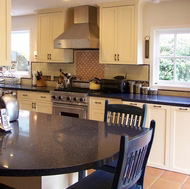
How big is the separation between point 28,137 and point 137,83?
3052mm

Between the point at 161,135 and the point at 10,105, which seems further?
the point at 161,135

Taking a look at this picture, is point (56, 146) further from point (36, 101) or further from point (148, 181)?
point (36, 101)

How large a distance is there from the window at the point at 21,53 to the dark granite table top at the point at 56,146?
3.92 meters

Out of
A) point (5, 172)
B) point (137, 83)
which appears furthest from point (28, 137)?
point (137, 83)

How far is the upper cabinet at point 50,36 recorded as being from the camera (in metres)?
5.02

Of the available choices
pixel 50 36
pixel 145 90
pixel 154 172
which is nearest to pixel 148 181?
pixel 154 172

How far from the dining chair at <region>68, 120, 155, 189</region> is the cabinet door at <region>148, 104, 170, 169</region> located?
1.95 meters

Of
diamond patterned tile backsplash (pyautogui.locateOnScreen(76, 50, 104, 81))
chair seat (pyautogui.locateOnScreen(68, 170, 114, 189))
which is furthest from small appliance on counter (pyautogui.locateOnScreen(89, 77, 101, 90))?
chair seat (pyautogui.locateOnScreen(68, 170, 114, 189))

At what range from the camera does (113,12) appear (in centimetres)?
441

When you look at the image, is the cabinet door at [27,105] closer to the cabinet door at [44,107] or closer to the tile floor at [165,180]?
the cabinet door at [44,107]

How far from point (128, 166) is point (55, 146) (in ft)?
1.51

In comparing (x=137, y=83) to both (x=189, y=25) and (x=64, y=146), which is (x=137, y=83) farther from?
(x=64, y=146)

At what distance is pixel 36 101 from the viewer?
502 centimetres

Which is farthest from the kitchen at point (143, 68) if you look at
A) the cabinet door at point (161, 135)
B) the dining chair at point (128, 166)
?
the dining chair at point (128, 166)
